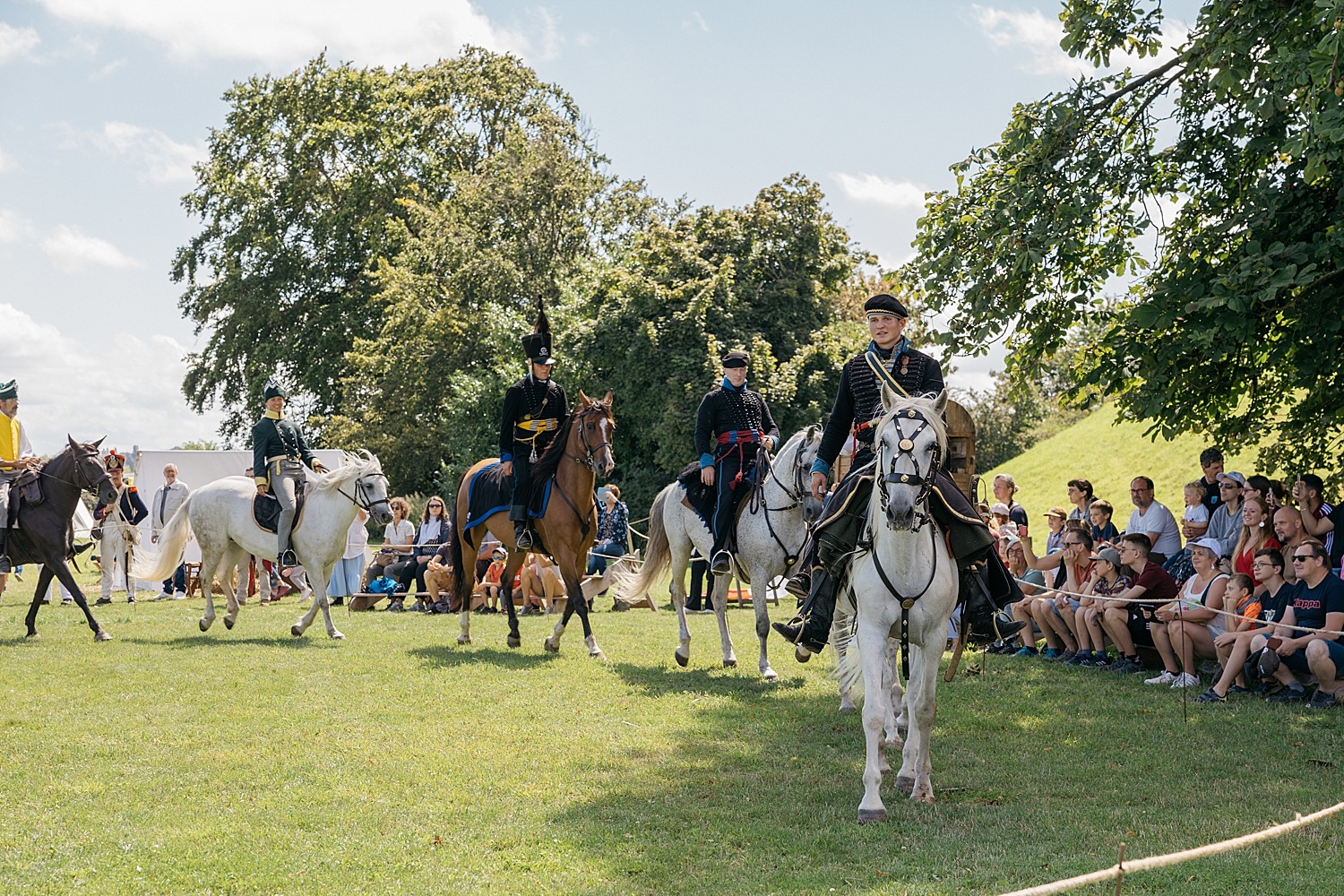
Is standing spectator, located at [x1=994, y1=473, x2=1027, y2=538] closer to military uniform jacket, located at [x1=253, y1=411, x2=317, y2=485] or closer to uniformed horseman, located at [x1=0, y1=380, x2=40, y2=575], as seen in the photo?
military uniform jacket, located at [x1=253, y1=411, x2=317, y2=485]

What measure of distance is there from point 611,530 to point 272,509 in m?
6.80

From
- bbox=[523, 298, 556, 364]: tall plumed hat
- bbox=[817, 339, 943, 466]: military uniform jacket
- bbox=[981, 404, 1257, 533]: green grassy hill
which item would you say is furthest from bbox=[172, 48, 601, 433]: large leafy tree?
bbox=[817, 339, 943, 466]: military uniform jacket

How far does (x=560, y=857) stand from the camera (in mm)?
5828

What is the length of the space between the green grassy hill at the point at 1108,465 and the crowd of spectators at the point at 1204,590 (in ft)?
37.2

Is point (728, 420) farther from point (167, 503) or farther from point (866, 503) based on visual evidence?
point (167, 503)

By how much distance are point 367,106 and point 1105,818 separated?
140 ft

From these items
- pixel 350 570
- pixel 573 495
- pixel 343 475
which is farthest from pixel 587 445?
pixel 350 570

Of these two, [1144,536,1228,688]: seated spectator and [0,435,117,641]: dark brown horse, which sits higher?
[0,435,117,641]: dark brown horse

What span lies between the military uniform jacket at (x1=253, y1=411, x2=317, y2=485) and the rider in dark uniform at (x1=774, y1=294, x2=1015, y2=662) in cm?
900

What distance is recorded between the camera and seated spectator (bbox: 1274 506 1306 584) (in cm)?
1037

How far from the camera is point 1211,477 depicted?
12609 millimetres

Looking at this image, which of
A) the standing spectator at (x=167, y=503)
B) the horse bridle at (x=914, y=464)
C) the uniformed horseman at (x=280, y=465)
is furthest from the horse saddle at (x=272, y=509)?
the horse bridle at (x=914, y=464)

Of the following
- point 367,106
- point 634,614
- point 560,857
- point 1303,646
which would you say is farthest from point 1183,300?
point 367,106

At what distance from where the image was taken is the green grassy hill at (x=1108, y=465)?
26719 mm
